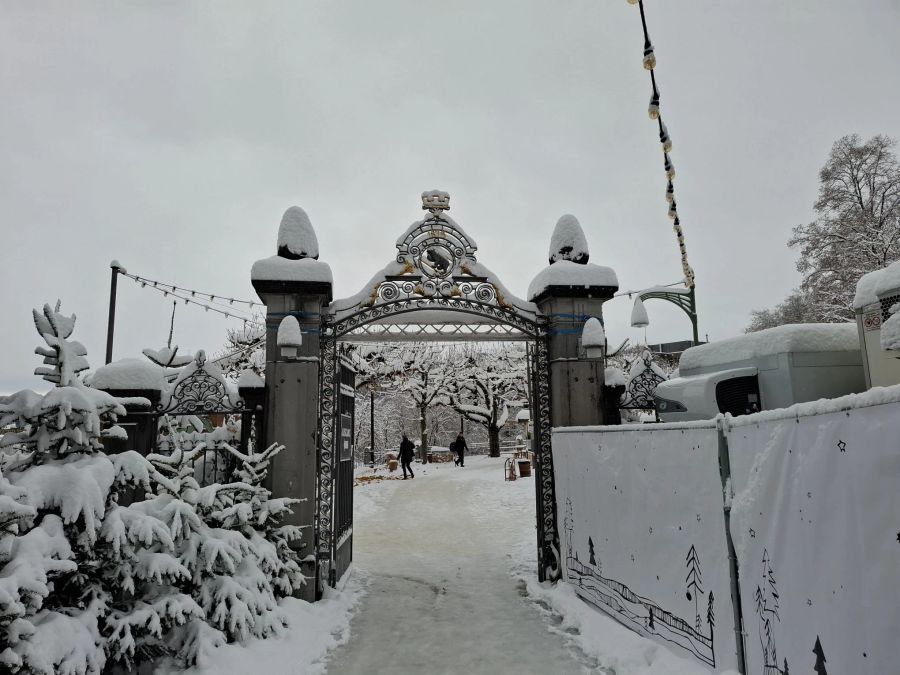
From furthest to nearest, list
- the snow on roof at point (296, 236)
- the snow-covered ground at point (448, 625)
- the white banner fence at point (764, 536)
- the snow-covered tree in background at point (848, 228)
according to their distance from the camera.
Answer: the snow-covered tree in background at point (848, 228) < the snow on roof at point (296, 236) < the snow-covered ground at point (448, 625) < the white banner fence at point (764, 536)

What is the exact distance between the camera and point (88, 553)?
3797mm

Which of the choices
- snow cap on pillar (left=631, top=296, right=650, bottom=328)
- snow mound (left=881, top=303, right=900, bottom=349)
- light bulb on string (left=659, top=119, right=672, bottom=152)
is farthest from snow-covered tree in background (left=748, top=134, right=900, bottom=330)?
snow mound (left=881, top=303, right=900, bottom=349)

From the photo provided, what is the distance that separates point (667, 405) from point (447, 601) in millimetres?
3651

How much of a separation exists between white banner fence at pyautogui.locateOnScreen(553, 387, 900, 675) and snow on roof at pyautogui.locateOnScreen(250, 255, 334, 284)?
13.9 ft

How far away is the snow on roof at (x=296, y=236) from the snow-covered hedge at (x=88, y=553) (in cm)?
341

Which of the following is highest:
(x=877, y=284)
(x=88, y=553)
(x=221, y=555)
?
(x=877, y=284)

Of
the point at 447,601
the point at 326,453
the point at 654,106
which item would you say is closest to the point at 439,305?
the point at 326,453

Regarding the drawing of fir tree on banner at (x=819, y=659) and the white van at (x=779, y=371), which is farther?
the white van at (x=779, y=371)

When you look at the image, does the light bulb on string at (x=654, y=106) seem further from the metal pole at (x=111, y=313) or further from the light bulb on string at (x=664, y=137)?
the metal pole at (x=111, y=313)

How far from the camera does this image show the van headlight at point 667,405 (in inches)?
245

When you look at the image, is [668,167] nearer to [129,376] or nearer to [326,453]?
[326,453]

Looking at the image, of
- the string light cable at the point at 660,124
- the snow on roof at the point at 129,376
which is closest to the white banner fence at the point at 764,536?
the string light cable at the point at 660,124

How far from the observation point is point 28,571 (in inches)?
124

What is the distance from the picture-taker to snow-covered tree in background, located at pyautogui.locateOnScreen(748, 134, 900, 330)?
1495cm
